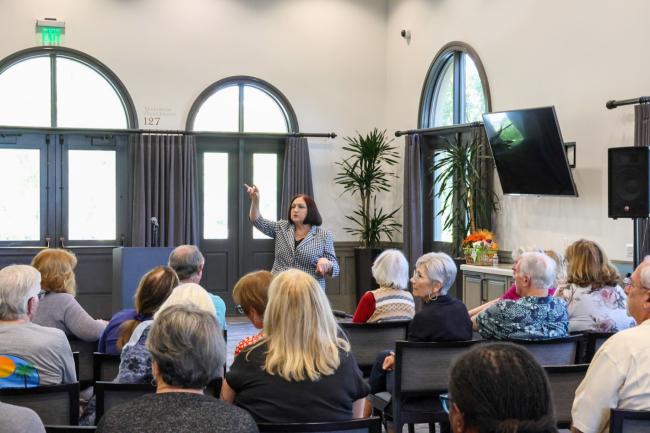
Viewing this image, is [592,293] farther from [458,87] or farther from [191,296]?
[458,87]

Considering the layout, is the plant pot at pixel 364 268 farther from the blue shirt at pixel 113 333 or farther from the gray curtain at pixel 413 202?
the blue shirt at pixel 113 333

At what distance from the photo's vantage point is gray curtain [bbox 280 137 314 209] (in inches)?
437

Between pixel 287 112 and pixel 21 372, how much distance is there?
328 inches

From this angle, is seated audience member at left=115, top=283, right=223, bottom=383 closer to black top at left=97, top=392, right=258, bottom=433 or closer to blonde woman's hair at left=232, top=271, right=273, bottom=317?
blonde woman's hair at left=232, top=271, right=273, bottom=317

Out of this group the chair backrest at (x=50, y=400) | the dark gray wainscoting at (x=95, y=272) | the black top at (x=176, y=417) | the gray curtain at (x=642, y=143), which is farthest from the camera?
the dark gray wainscoting at (x=95, y=272)

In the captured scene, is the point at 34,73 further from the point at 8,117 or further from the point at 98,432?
the point at 98,432

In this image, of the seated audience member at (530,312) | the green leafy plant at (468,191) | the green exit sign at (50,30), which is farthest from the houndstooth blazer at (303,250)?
the green exit sign at (50,30)

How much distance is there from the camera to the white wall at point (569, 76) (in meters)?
7.17

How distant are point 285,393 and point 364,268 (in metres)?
8.43

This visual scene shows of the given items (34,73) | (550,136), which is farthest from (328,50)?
(550,136)

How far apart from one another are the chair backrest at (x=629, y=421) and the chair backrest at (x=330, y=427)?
721mm

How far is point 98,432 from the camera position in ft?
6.88

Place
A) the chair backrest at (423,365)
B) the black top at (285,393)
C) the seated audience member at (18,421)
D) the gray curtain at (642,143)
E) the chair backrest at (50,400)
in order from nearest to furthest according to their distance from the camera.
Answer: the seated audience member at (18,421) < the black top at (285,393) < the chair backrest at (50,400) < the chair backrest at (423,365) < the gray curtain at (642,143)

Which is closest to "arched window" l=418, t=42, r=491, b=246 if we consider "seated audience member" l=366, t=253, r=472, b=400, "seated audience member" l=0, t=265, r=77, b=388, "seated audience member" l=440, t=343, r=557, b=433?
"seated audience member" l=366, t=253, r=472, b=400
